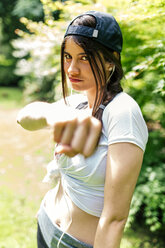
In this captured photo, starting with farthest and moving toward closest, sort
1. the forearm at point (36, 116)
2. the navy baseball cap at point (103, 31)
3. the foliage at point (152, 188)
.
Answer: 1. the foliage at point (152, 188)
2. the navy baseball cap at point (103, 31)
3. the forearm at point (36, 116)

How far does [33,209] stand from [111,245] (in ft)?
9.43

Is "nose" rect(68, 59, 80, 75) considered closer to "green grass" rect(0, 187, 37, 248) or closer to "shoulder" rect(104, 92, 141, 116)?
"shoulder" rect(104, 92, 141, 116)

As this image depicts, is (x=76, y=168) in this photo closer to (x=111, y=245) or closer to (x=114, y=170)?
(x=114, y=170)

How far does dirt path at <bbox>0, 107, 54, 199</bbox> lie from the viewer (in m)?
4.53

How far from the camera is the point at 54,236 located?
4.84 feet

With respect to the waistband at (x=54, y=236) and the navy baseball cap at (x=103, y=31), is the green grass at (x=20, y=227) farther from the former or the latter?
the navy baseball cap at (x=103, y=31)

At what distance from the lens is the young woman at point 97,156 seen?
112cm

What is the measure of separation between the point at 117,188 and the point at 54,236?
1.95 feet

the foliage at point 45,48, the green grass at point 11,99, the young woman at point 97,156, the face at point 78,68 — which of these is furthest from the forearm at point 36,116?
the green grass at point 11,99

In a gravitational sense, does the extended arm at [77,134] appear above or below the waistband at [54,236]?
above

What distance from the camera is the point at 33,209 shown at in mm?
3797

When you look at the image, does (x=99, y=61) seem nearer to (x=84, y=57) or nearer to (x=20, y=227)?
(x=84, y=57)

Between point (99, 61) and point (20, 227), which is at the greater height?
point (99, 61)

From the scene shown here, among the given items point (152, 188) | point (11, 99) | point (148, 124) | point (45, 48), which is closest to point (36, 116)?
point (152, 188)
